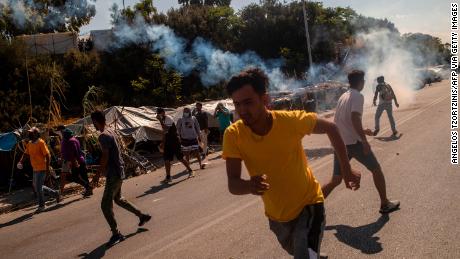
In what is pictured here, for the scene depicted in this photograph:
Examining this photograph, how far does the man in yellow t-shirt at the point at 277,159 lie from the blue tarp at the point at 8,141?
12.6m

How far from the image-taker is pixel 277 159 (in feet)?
9.35

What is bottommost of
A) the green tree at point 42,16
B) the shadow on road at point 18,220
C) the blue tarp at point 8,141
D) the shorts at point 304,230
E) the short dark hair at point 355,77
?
the shadow on road at point 18,220

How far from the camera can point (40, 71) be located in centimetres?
2816

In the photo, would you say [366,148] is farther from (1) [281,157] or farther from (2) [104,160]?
(2) [104,160]

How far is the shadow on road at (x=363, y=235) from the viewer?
449 centimetres

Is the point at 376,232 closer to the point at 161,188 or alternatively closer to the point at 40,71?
the point at 161,188

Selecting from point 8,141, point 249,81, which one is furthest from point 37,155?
point 249,81

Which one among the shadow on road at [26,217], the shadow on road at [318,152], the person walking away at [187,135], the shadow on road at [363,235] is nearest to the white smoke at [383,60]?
the shadow on road at [318,152]

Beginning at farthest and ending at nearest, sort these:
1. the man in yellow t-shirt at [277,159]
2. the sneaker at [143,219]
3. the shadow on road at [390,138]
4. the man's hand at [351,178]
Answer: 1. the shadow on road at [390,138]
2. the sneaker at [143,219]
3. the man's hand at [351,178]
4. the man in yellow t-shirt at [277,159]

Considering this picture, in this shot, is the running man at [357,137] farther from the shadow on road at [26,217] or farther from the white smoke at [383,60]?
the white smoke at [383,60]

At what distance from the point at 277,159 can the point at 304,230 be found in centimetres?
51

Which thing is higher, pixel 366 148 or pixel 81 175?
pixel 366 148

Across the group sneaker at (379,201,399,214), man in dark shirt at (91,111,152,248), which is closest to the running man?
sneaker at (379,201,399,214)

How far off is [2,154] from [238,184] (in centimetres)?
1355
